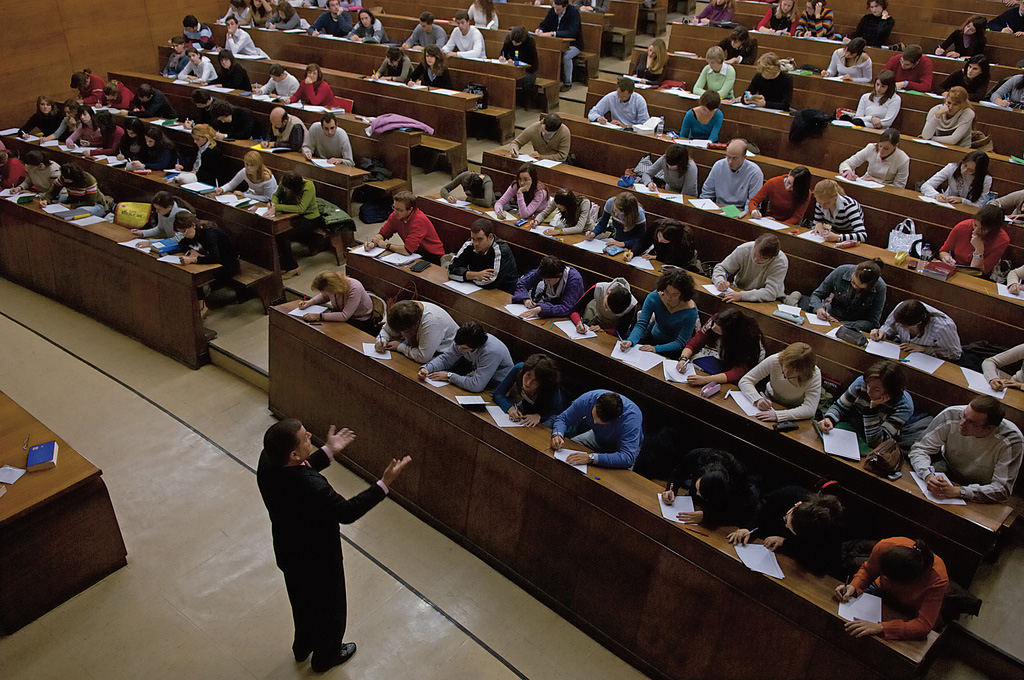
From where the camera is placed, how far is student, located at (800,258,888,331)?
3.87m

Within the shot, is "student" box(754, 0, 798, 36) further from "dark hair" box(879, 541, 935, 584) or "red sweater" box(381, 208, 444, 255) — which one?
"dark hair" box(879, 541, 935, 584)

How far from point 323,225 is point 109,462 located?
238 centimetres

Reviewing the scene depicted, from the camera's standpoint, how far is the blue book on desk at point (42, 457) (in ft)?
10.7

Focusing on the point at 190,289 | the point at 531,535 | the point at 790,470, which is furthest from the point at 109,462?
the point at 790,470

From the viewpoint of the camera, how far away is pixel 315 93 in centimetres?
702

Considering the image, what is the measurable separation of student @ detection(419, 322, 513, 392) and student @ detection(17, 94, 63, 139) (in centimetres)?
616

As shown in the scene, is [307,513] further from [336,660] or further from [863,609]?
[863,609]

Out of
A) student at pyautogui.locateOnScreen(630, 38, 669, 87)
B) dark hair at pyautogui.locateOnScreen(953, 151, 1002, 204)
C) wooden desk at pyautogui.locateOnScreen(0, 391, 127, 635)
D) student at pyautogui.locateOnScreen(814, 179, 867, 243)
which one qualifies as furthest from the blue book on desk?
student at pyautogui.locateOnScreen(630, 38, 669, 87)

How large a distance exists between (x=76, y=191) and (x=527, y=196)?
385 centimetres

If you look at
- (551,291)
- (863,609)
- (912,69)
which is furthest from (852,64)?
(863,609)

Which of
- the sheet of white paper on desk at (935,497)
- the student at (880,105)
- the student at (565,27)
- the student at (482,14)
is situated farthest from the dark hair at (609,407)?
the student at (482,14)

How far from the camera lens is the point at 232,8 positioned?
940 centimetres

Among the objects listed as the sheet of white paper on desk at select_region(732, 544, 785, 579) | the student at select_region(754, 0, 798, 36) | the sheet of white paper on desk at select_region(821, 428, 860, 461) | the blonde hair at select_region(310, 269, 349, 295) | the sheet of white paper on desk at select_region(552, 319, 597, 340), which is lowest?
the sheet of white paper on desk at select_region(732, 544, 785, 579)

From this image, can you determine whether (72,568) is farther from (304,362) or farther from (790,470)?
(790,470)
